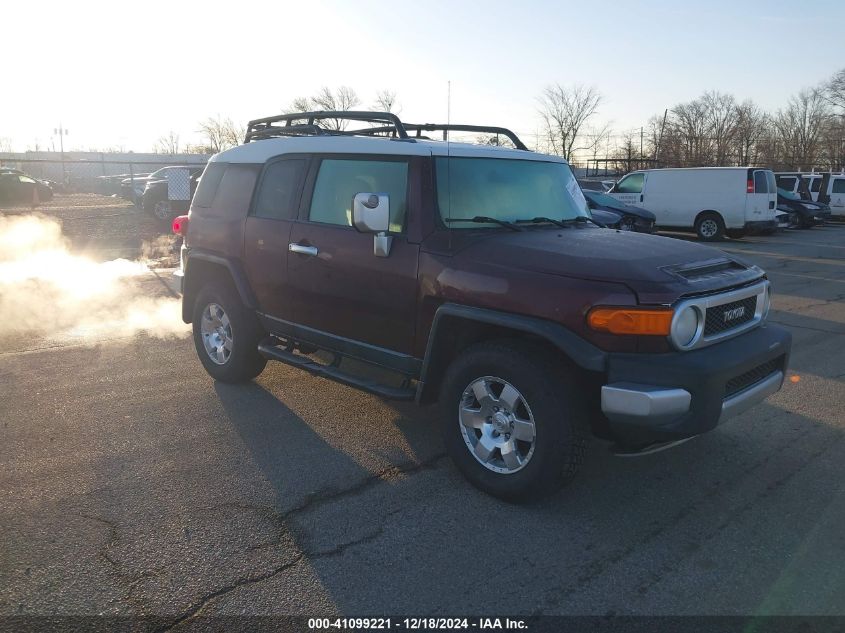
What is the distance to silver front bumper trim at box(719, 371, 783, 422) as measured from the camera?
137 inches

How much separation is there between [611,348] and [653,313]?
26 cm

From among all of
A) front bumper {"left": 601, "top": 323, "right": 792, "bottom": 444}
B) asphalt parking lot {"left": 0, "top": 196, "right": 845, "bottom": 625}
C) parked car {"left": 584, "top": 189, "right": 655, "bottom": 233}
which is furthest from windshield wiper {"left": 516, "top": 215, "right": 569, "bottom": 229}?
parked car {"left": 584, "top": 189, "right": 655, "bottom": 233}

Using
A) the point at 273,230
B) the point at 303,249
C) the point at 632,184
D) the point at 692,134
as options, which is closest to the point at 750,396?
the point at 303,249

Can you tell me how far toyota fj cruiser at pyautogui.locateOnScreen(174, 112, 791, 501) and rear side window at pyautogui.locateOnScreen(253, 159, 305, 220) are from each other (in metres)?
0.02

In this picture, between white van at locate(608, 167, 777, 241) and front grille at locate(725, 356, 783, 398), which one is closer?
front grille at locate(725, 356, 783, 398)

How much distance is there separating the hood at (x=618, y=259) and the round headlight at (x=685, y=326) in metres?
0.11

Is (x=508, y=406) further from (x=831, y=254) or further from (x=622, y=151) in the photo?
(x=622, y=151)

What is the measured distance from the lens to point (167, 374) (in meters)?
6.12

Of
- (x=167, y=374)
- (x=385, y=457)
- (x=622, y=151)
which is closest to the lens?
(x=385, y=457)

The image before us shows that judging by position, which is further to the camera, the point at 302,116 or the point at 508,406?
the point at 302,116

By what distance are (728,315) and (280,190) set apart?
3224 mm

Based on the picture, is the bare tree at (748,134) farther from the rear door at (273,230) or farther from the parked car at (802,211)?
the rear door at (273,230)

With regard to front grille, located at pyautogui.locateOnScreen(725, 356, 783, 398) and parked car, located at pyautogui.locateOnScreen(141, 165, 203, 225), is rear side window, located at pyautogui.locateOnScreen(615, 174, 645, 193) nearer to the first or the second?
parked car, located at pyautogui.locateOnScreen(141, 165, 203, 225)

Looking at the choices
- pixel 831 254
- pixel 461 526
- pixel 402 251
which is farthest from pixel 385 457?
pixel 831 254
